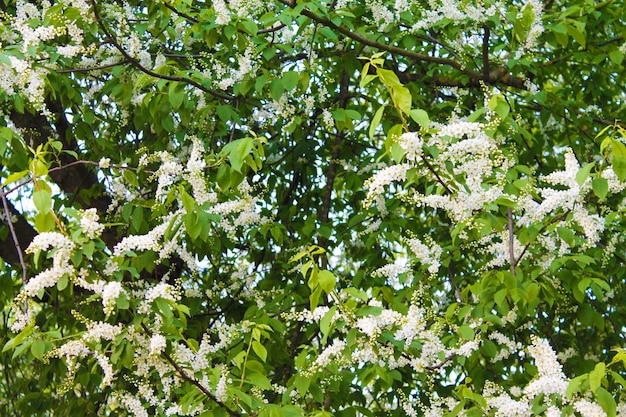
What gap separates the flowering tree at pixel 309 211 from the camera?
3066 mm

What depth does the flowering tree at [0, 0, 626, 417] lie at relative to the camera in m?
3.07

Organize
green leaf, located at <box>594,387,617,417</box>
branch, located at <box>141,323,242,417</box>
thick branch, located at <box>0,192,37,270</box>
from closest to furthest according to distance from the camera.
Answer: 1. green leaf, located at <box>594,387,617,417</box>
2. branch, located at <box>141,323,242,417</box>
3. thick branch, located at <box>0,192,37,270</box>

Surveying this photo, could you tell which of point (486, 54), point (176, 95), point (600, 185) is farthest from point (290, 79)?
point (600, 185)

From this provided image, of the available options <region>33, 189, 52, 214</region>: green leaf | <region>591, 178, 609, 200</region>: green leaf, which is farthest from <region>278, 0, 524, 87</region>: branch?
<region>33, 189, 52, 214</region>: green leaf

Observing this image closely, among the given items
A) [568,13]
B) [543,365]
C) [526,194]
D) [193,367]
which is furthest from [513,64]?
[193,367]

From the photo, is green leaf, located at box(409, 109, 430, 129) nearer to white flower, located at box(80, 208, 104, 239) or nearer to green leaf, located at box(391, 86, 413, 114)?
green leaf, located at box(391, 86, 413, 114)

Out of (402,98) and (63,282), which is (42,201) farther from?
(402,98)

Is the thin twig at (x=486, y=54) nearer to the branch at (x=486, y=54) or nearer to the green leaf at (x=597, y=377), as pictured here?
the branch at (x=486, y=54)

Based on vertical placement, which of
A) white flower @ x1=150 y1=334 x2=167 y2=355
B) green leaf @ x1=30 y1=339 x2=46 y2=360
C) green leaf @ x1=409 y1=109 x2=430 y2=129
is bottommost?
green leaf @ x1=30 y1=339 x2=46 y2=360

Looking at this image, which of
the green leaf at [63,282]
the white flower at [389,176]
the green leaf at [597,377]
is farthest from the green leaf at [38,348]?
the green leaf at [597,377]

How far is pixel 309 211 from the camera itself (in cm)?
554

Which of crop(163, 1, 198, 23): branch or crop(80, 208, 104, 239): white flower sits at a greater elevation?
crop(163, 1, 198, 23): branch

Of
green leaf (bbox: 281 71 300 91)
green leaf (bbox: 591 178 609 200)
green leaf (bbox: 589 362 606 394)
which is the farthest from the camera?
green leaf (bbox: 281 71 300 91)

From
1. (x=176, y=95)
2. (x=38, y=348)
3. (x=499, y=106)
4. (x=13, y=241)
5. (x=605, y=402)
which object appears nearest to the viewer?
(x=605, y=402)
